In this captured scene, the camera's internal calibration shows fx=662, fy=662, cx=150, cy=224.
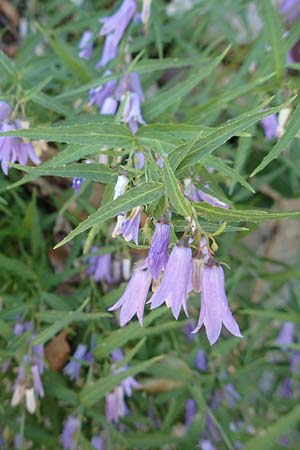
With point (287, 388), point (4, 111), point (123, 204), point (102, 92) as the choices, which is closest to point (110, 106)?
point (102, 92)

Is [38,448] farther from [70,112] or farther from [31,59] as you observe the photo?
[31,59]

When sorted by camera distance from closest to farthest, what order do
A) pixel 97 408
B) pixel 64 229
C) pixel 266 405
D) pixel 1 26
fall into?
pixel 97 408 → pixel 64 229 → pixel 266 405 → pixel 1 26

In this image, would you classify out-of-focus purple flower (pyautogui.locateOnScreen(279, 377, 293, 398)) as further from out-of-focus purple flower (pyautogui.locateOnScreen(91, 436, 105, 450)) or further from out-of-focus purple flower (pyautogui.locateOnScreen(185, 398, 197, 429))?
out-of-focus purple flower (pyautogui.locateOnScreen(91, 436, 105, 450))

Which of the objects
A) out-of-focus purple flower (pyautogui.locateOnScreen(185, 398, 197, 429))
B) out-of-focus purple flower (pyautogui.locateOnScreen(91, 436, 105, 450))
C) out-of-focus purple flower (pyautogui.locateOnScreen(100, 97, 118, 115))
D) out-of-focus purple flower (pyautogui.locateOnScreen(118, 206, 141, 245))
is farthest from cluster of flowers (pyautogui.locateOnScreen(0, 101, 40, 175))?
out-of-focus purple flower (pyautogui.locateOnScreen(185, 398, 197, 429))

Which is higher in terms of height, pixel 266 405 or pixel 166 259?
pixel 166 259

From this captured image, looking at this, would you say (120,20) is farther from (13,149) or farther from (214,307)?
(214,307)

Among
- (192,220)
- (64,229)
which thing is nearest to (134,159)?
(192,220)

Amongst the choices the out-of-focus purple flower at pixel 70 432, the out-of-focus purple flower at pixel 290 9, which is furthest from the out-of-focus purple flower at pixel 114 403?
the out-of-focus purple flower at pixel 290 9
